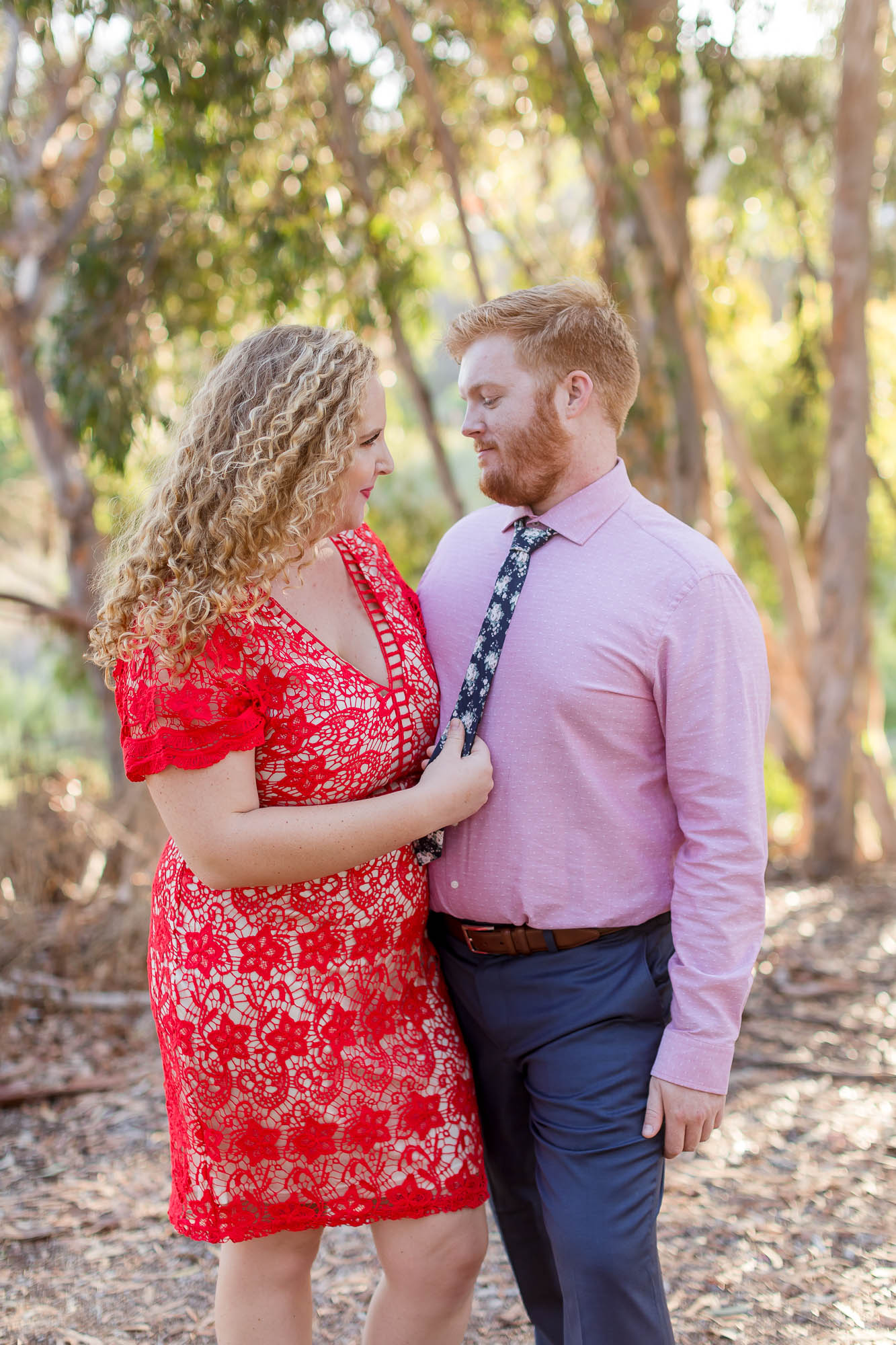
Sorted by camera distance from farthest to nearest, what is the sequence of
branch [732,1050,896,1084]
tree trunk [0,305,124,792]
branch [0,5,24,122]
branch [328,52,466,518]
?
tree trunk [0,305,124,792] → branch [0,5,24,122] → branch [328,52,466,518] → branch [732,1050,896,1084]

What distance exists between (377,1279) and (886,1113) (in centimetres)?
163

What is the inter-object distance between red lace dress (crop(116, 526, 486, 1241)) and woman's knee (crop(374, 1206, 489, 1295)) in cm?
4

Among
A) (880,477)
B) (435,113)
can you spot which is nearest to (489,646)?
(435,113)

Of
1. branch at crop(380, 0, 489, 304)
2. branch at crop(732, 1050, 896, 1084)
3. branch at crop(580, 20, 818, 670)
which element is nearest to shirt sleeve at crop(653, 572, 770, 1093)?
branch at crop(732, 1050, 896, 1084)

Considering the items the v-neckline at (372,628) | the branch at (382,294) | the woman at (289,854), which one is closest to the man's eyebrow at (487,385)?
the woman at (289,854)

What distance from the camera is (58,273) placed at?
24.3 feet

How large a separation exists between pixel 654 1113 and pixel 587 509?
0.96 meters

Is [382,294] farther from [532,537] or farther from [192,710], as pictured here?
[192,710]

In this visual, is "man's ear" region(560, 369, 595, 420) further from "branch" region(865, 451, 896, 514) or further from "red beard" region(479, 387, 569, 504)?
"branch" region(865, 451, 896, 514)

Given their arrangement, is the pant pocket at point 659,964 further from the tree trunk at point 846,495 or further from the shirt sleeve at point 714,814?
the tree trunk at point 846,495

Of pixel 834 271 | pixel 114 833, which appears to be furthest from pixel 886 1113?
pixel 834 271

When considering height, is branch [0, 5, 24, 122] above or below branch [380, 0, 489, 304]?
above

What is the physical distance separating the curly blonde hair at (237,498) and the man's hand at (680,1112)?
0.97 metres

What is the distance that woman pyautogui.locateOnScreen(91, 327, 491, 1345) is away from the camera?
1.67 meters
